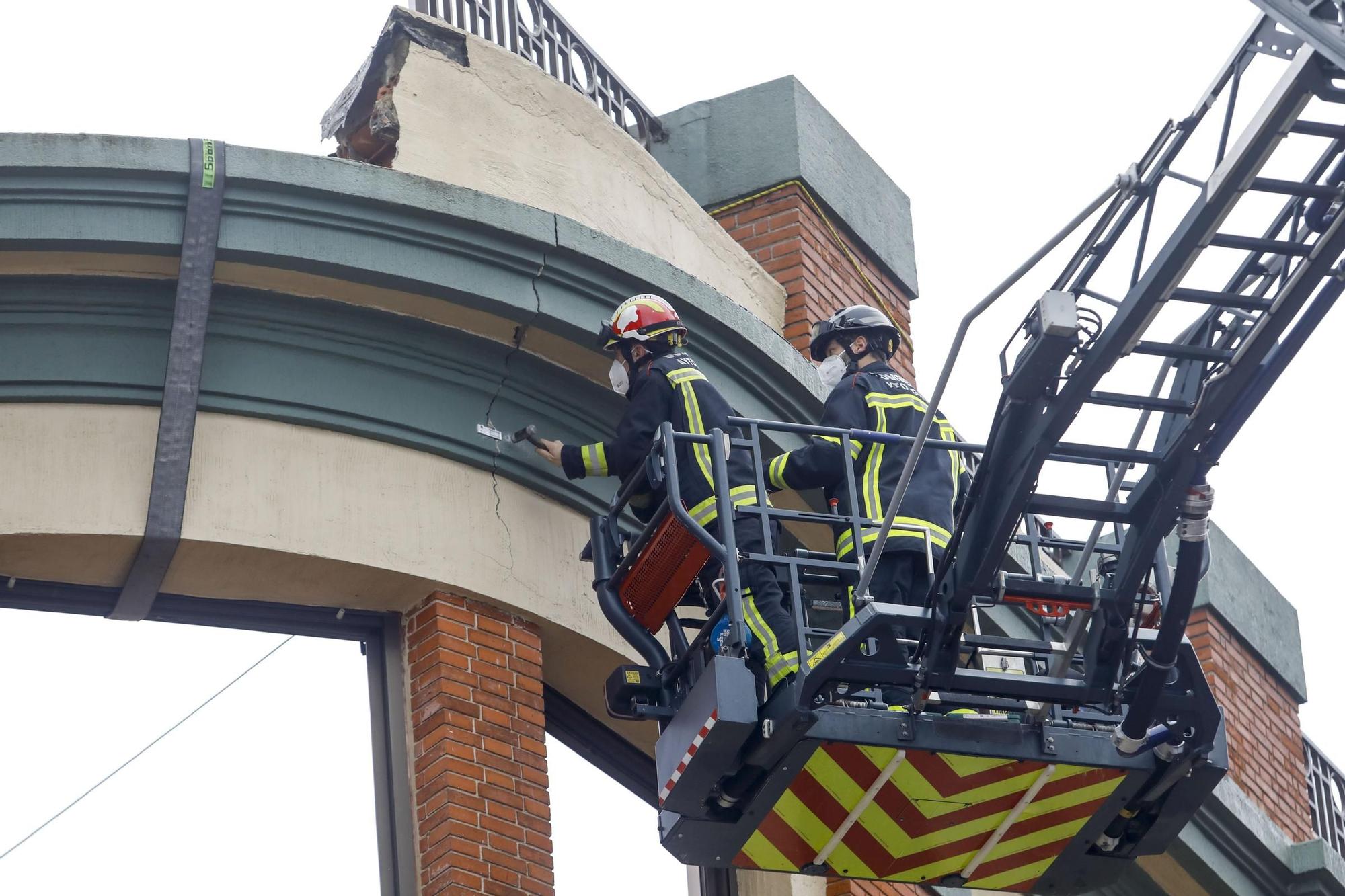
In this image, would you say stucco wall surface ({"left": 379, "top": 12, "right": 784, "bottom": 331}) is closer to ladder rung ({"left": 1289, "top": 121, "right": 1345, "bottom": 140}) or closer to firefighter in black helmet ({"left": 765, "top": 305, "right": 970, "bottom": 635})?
firefighter in black helmet ({"left": 765, "top": 305, "right": 970, "bottom": 635})

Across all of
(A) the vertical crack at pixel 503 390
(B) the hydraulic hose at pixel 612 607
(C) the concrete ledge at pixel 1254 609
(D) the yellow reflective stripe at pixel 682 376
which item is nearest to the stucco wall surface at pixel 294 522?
(A) the vertical crack at pixel 503 390

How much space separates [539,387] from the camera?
38.2ft

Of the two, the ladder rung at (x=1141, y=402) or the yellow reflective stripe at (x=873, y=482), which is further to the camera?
the yellow reflective stripe at (x=873, y=482)

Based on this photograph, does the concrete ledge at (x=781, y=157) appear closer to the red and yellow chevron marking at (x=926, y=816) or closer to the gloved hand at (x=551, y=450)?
the gloved hand at (x=551, y=450)

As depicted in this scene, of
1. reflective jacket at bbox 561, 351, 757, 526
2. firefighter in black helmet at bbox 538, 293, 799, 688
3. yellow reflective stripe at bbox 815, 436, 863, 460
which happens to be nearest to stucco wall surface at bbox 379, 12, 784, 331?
firefighter in black helmet at bbox 538, 293, 799, 688

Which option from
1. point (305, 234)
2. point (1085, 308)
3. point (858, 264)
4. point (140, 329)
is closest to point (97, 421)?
point (140, 329)

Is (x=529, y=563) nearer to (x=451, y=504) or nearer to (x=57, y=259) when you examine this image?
(x=451, y=504)

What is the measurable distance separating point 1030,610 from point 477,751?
8.37 ft

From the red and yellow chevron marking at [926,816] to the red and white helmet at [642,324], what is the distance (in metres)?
2.35

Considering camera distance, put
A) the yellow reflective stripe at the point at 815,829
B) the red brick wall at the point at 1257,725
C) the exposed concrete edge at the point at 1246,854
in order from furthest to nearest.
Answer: the red brick wall at the point at 1257,725 < the exposed concrete edge at the point at 1246,854 < the yellow reflective stripe at the point at 815,829

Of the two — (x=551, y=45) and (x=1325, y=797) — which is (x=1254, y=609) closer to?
(x=1325, y=797)

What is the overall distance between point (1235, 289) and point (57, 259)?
515 cm

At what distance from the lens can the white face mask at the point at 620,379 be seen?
11062 mm

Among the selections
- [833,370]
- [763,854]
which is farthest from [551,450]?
[763,854]
